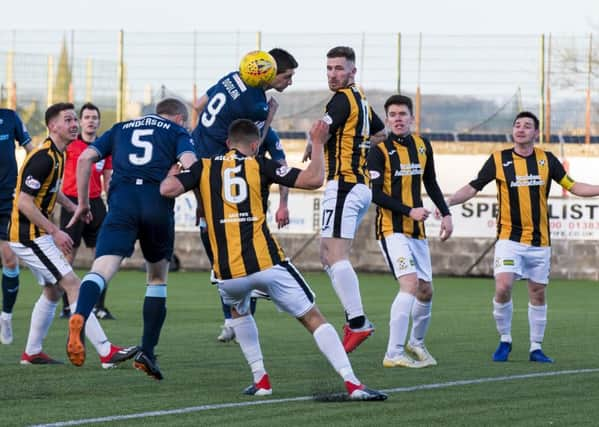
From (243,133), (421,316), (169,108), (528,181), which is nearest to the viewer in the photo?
(243,133)

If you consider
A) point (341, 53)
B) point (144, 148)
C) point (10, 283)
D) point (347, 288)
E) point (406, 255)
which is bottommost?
point (10, 283)

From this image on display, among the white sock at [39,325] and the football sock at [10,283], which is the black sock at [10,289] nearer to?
the football sock at [10,283]

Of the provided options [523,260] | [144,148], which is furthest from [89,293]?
[523,260]

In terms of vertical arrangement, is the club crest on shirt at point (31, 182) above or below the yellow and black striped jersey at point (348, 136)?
below

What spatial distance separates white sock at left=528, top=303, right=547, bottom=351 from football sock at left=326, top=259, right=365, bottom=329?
5.51ft

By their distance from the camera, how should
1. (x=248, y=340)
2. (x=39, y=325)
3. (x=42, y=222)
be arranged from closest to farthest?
(x=248, y=340) < (x=42, y=222) < (x=39, y=325)

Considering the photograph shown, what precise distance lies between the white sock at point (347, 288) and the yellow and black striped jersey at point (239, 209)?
6.93 feet

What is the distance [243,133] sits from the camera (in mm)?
8117

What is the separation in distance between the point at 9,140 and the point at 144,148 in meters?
4.14

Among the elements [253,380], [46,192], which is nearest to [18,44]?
[46,192]

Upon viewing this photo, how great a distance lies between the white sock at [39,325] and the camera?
33.2ft

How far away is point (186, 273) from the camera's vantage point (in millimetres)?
24672

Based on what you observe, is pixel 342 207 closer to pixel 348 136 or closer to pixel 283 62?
pixel 348 136

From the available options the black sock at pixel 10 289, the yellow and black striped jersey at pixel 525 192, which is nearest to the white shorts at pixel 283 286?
the yellow and black striped jersey at pixel 525 192
